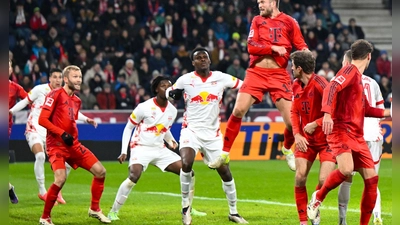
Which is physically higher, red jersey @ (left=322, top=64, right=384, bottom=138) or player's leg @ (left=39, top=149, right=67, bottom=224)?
red jersey @ (left=322, top=64, right=384, bottom=138)

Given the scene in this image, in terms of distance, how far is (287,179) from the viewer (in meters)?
14.8

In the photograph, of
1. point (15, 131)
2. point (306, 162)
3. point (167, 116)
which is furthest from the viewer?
point (15, 131)

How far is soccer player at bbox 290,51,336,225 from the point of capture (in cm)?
650

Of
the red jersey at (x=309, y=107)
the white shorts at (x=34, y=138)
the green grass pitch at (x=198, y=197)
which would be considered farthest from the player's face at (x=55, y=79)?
the red jersey at (x=309, y=107)

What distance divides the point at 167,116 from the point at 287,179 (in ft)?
20.6

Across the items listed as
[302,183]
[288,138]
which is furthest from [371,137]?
[302,183]

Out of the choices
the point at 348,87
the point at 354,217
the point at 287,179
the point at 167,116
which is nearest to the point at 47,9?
the point at 287,179

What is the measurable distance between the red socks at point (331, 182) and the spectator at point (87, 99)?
14717mm

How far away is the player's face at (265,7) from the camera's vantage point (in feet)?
23.5

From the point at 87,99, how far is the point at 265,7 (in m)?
13.7

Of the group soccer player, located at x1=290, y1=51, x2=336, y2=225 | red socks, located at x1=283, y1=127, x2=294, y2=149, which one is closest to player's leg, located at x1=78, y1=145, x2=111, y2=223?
red socks, located at x1=283, y1=127, x2=294, y2=149

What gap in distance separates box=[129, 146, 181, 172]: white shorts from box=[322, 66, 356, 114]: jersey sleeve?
356cm

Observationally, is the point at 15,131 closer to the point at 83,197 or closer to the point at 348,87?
the point at 83,197

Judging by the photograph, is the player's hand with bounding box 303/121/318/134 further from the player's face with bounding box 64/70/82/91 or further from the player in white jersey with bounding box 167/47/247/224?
the player's face with bounding box 64/70/82/91
